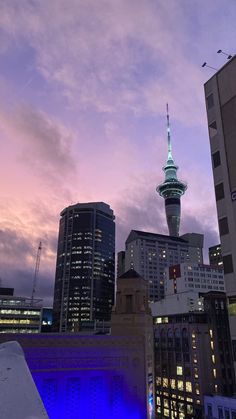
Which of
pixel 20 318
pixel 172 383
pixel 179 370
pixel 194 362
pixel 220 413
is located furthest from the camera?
pixel 20 318

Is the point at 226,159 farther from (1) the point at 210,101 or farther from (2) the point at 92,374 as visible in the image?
(2) the point at 92,374

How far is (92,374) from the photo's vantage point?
54.0 metres

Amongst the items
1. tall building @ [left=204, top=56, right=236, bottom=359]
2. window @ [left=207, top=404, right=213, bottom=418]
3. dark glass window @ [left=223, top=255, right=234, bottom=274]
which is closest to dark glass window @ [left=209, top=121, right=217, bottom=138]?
tall building @ [left=204, top=56, right=236, bottom=359]

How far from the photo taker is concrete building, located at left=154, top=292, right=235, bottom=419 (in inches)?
3824

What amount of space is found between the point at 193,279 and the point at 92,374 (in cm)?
12091

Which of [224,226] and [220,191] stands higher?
[220,191]

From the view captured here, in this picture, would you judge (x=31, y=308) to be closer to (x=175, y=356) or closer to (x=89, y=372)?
(x=175, y=356)

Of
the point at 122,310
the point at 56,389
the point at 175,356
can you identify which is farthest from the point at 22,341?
the point at 175,356

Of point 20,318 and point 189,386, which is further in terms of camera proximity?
point 20,318

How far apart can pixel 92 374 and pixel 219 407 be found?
45.6m

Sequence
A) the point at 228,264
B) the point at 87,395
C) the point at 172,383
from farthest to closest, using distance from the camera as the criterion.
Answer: the point at 172,383, the point at 87,395, the point at 228,264

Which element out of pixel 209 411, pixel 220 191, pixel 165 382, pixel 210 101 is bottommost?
pixel 209 411

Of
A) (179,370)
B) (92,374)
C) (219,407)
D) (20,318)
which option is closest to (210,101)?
(92,374)

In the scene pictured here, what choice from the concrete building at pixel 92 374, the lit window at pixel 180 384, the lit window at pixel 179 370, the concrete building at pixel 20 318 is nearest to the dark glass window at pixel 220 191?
the concrete building at pixel 92 374
